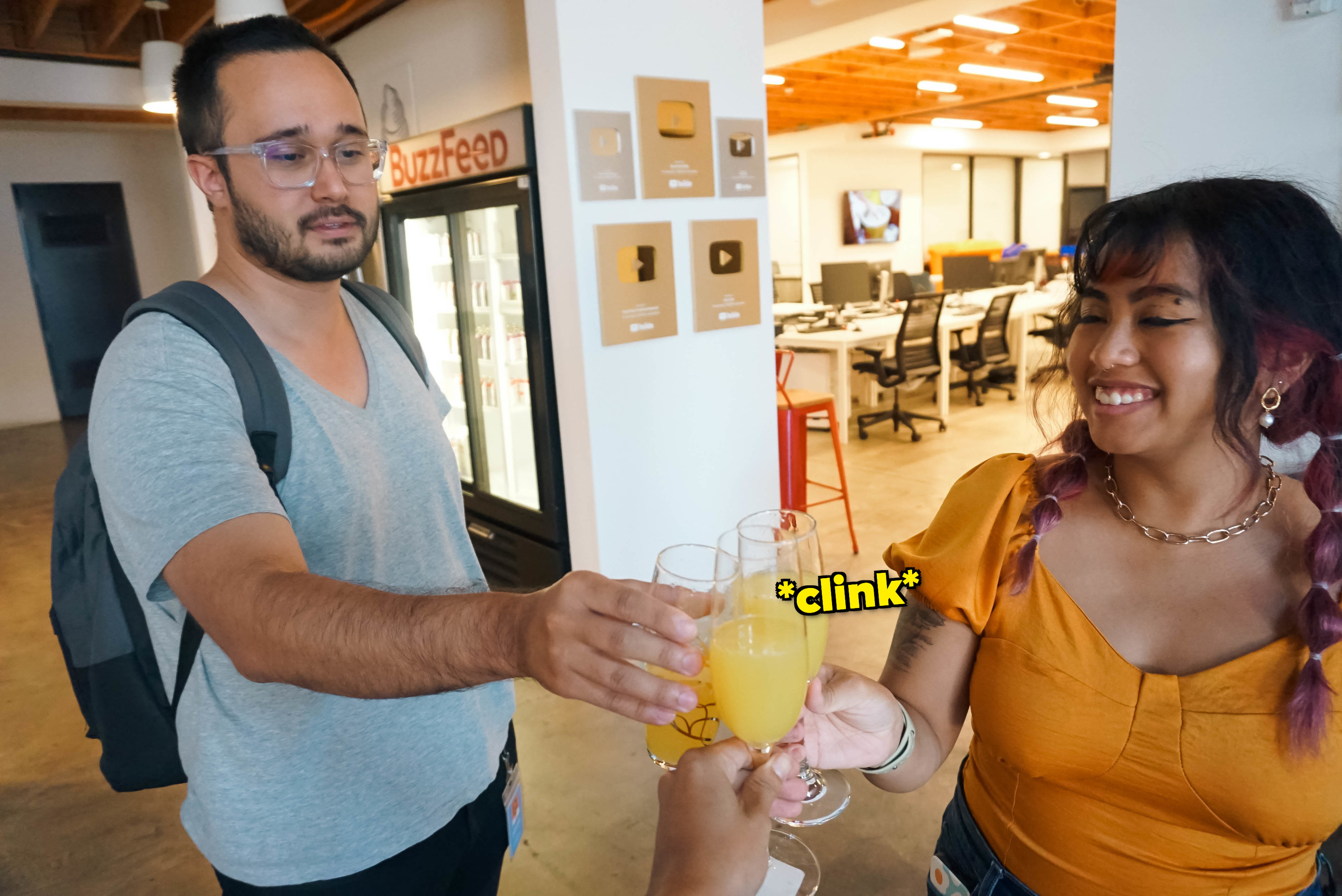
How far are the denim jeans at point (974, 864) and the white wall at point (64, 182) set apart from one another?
9.77 meters

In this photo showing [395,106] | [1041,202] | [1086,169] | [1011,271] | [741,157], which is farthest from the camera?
[1041,202]

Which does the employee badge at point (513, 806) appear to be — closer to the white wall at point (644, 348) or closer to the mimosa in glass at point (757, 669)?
the mimosa in glass at point (757, 669)

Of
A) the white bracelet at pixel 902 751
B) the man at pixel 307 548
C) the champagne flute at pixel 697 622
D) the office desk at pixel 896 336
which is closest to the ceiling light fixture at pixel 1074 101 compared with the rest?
the office desk at pixel 896 336

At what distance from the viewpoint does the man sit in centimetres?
82

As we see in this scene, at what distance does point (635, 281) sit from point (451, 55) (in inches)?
72.8

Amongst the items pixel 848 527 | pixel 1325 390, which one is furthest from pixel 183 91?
pixel 848 527

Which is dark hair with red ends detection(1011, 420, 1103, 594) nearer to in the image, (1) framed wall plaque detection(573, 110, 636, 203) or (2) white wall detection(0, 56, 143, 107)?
(1) framed wall plaque detection(573, 110, 636, 203)

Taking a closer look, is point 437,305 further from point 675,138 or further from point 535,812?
point 535,812

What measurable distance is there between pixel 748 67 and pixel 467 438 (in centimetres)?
254

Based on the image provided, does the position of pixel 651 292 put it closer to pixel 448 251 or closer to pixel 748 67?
pixel 748 67

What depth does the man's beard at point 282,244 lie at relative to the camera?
3.99 ft

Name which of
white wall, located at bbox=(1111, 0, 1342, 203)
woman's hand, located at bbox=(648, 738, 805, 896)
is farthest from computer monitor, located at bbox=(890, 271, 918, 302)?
woman's hand, located at bbox=(648, 738, 805, 896)

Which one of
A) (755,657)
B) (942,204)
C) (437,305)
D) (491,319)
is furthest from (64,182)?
(942,204)

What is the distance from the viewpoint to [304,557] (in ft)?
3.70
